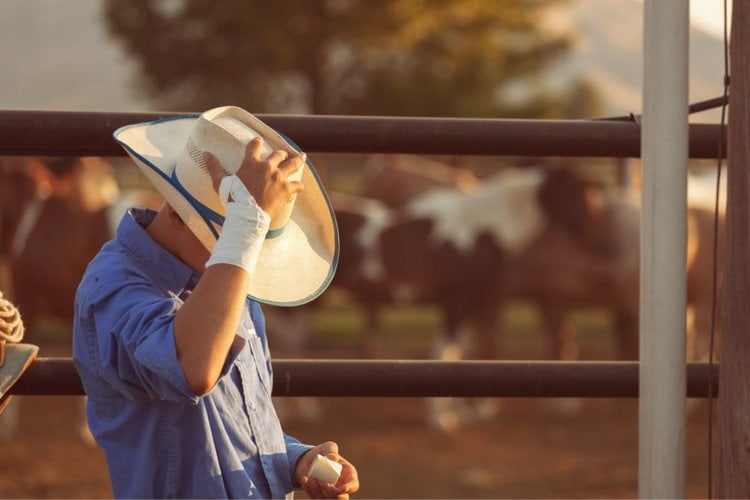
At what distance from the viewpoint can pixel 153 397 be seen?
50.7 inches

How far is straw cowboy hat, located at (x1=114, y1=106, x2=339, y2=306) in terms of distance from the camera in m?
1.33

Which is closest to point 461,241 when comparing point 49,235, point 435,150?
point 49,235

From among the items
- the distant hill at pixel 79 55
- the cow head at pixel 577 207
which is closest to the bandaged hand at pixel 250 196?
the cow head at pixel 577 207

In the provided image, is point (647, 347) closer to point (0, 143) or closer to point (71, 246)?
point (0, 143)

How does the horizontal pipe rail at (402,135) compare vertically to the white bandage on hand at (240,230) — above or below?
above

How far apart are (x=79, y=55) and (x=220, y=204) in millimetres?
94912

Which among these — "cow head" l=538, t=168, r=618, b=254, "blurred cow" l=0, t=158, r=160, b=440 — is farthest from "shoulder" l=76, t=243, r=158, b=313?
"cow head" l=538, t=168, r=618, b=254

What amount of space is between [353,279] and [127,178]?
13.3 m

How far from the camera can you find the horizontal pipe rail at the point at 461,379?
1605 mm

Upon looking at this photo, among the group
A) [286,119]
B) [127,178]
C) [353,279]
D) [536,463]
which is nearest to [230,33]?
[127,178]

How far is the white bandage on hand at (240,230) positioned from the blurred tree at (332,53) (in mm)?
15534

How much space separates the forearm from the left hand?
281 millimetres

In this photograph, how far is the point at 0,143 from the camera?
1.55m

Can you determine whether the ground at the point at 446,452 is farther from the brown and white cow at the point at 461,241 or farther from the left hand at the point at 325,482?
the left hand at the point at 325,482
